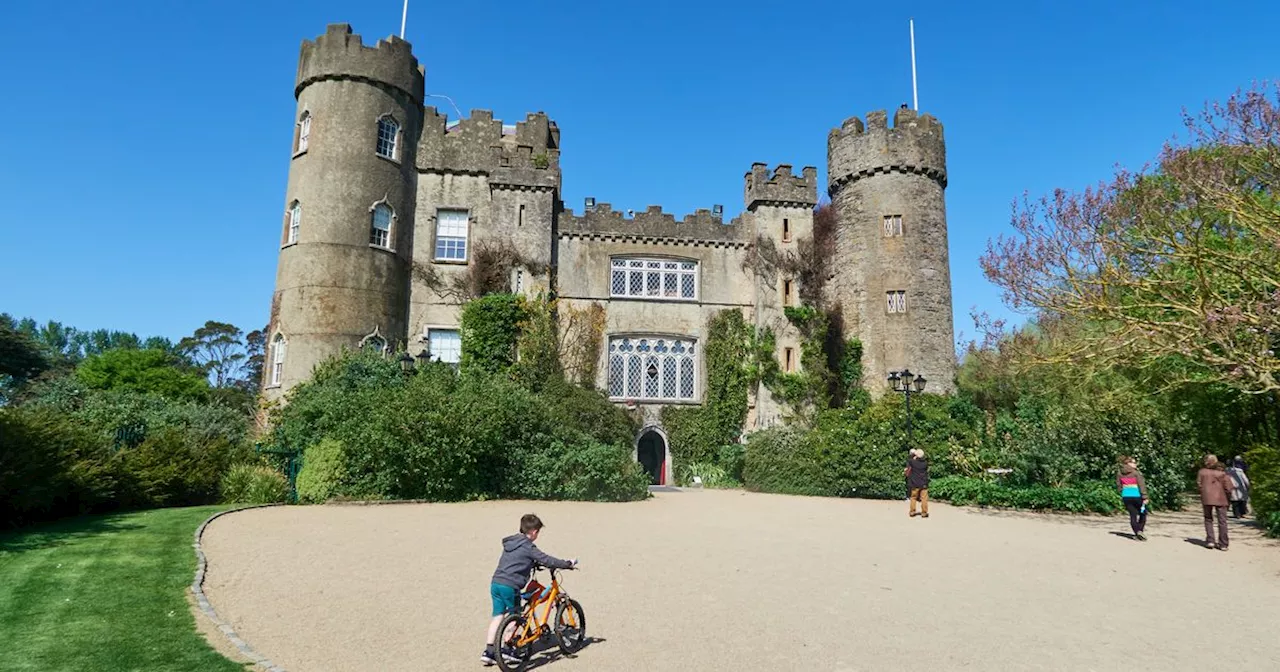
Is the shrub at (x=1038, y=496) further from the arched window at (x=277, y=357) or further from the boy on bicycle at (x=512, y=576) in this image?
the arched window at (x=277, y=357)

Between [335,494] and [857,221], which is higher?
[857,221]

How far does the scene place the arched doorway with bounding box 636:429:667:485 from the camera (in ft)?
88.2

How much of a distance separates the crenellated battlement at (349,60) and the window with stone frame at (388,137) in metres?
1.28

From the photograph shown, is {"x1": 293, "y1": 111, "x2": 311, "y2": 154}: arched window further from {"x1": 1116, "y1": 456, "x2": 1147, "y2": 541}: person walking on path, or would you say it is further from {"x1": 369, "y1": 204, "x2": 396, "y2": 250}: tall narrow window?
{"x1": 1116, "y1": 456, "x2": 1147, "y2": 541}: person walking on path

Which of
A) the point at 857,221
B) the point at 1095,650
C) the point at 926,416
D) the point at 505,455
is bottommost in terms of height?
the point at 1095,650

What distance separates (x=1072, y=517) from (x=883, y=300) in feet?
41.9

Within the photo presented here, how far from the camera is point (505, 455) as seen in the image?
1752 centimetres

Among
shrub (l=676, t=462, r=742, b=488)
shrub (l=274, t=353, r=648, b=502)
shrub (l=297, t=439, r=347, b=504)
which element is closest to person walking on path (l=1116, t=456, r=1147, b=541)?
shrub (l=274, t=353, r=648, b=502)

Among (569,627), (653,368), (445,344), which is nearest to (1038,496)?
(653,368)

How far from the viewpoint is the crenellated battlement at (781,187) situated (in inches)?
1133

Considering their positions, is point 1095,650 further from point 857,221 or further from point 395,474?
point 857,221

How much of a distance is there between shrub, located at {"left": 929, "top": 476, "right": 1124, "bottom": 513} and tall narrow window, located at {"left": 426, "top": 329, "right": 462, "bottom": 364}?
57.4 feet

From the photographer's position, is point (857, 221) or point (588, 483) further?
point (857, 221)

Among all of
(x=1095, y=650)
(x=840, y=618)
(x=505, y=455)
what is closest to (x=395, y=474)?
(x=505, y=455)
